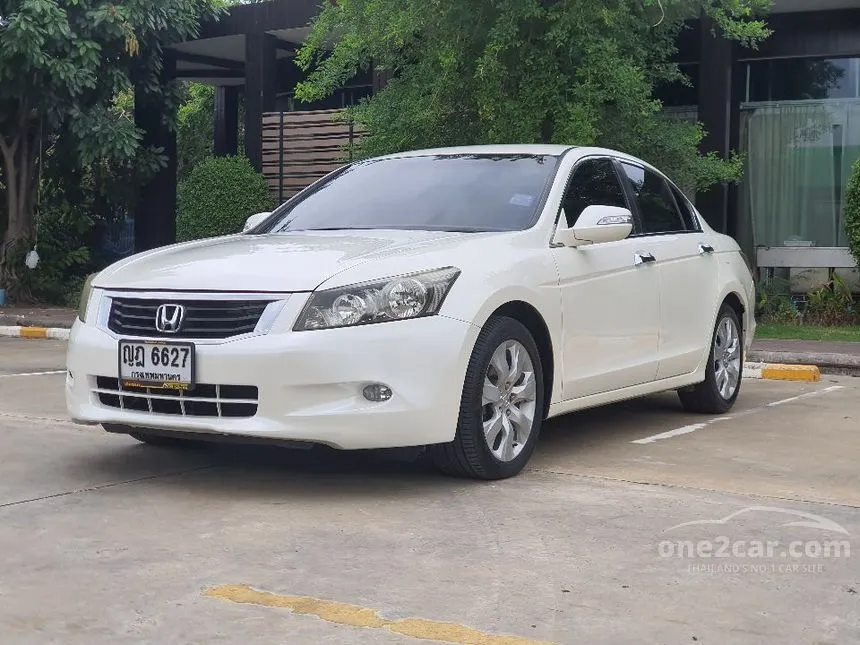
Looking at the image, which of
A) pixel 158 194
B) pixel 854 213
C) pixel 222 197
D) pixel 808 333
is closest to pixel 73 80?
pixel 222 197

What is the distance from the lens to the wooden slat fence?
18172 millimetres

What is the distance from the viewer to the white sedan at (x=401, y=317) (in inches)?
202

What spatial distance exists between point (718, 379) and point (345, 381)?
363 cm

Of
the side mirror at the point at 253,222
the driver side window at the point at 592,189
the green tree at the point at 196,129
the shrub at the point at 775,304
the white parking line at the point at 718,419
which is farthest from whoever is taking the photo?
the green tree at the point at 196,129

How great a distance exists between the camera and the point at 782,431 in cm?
738

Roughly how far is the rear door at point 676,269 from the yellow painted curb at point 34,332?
356 inches

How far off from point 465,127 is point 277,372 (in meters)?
8.84

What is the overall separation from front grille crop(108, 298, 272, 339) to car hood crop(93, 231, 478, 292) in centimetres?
6

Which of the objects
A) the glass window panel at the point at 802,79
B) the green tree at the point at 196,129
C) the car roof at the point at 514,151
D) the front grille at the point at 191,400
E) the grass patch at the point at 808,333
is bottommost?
the grass patch at the point at 808,333

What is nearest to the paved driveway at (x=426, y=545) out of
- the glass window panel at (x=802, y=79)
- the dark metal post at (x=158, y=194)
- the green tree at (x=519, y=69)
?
the green tree at (x=519, y=69)

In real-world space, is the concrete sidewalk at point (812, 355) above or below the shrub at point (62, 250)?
below

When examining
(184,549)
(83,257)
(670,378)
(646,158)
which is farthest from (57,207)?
(184,549)

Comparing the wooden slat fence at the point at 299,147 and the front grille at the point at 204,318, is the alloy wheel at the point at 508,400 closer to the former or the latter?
the front grille at the point at 204,318

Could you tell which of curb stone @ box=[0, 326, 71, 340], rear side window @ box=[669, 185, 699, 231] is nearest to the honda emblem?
rear side window @ box=[669, 185, 699, 231]
